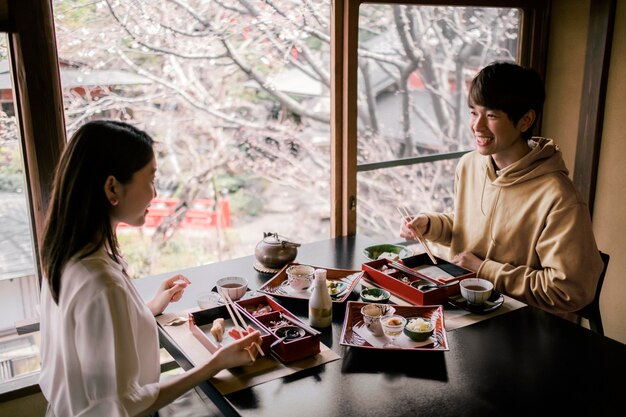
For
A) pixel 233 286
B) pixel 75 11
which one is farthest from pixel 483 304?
pixel 75 11

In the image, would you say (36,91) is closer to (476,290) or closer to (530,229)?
(476,290)

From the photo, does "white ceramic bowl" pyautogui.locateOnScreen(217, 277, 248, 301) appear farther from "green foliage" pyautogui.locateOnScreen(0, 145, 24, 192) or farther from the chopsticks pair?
"green foliage" pyautogui.locateOnScreen(0, 145, 24, 192)

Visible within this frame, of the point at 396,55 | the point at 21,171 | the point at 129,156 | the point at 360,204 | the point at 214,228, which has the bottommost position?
the point at 214,228

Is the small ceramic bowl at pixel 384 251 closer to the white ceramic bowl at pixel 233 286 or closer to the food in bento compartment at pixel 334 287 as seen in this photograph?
the food in bento compartment at pixel 334 287

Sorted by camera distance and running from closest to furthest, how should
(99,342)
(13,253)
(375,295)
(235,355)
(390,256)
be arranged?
(99,342)
(235,355)
(375,295)
(13,253)
(390,256)

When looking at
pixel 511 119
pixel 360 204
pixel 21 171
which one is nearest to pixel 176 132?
pixel 360 204

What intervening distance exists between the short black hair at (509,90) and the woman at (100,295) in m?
1.20

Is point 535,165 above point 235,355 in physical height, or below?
above

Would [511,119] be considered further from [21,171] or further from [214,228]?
[214,228]

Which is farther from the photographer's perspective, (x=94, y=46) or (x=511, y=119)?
(x=94, y=46)

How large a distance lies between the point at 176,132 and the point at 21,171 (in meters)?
1.94

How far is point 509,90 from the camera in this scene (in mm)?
1969

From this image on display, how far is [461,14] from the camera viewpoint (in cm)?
312

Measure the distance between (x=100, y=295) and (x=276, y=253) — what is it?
933mm
